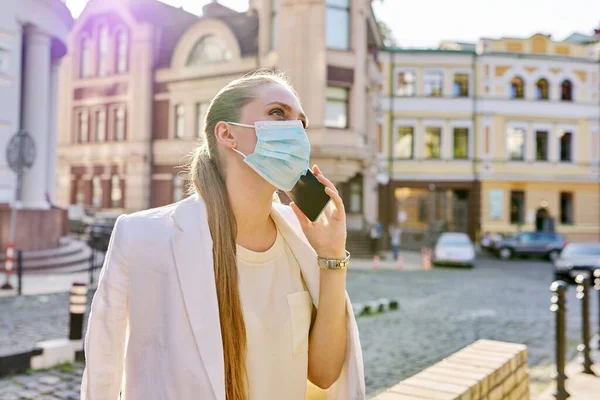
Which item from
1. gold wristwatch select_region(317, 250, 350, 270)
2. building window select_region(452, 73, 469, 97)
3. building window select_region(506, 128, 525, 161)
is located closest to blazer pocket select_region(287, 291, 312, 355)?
gold wristwatch select_region(317, 250, 350, 270)

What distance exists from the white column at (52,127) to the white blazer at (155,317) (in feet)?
57.8

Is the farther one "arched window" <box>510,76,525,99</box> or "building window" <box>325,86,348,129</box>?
"arched window" <box>510,76,525,99</box>

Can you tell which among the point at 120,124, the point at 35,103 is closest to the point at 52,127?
Result: the point at 35,103

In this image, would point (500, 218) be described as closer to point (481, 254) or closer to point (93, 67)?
point (481, 254)

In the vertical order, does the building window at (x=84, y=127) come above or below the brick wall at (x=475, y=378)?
above

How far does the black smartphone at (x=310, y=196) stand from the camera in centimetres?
214

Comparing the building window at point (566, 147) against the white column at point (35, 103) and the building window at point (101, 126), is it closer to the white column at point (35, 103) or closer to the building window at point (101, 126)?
the building window at point (101, 126)

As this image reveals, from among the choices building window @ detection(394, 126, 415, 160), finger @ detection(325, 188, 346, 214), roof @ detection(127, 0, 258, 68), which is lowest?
finger @ detection(325, 188, 346, 214)

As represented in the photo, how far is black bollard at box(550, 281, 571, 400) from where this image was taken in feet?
17.4

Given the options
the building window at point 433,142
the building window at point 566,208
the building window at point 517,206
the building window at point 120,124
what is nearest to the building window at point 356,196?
the building window at point 433,142

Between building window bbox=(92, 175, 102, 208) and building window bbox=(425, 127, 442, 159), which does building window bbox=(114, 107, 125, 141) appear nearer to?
building window bbox=(92, 175, 102, 208)

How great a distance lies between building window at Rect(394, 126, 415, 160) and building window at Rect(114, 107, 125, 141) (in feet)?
55.5

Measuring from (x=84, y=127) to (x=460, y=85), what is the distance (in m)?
23.6

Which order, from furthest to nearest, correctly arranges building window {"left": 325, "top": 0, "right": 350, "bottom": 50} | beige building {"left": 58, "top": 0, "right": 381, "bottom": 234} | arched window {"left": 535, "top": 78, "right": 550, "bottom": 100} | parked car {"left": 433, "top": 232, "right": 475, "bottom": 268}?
arched window {"left": 535, "top": 78, "right": 550, "bottom": 100} < building window {"left": 325, "top": 0, "right": 350, "bottom": 50} < beige building {"left": 58, "top": 0, "right": 381, "bottom": 234} < parked car {"left": 433, "top": 232, "right": 475, "bottom": 268}
